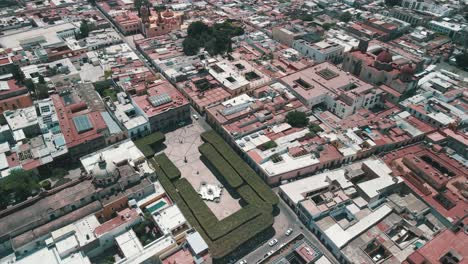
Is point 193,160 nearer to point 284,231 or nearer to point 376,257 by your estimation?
point 284,231

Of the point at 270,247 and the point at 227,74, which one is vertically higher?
the point at 227,74

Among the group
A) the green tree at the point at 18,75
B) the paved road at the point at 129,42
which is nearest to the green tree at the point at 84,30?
the paved road at the point at 129,42

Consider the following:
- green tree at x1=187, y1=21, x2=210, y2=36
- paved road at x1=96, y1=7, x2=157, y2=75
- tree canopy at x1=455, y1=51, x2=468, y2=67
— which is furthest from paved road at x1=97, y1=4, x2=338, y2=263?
tree canopy at x1=455, y1=51, x2=468, y2=67

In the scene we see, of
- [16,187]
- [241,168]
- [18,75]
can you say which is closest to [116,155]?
[16,187]

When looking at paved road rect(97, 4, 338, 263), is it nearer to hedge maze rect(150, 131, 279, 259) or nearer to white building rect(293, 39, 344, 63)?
hedge maze rect(150, 131, 279, 259)

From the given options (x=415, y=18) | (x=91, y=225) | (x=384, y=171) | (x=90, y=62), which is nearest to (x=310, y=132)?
(x=384, y=171)

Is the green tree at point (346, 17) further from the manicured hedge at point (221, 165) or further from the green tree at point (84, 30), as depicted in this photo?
the green tree at point (84, 30)

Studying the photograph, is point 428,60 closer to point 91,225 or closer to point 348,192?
point 348,192
